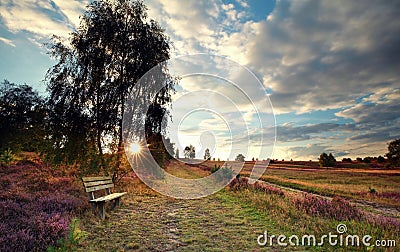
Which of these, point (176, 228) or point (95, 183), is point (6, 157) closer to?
point (95, 183)

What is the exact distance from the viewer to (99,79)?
45.9 ft

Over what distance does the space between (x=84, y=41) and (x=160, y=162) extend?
8.39 meters

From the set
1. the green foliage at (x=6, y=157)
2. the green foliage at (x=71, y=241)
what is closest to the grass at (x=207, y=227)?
the green foliage at (x=71, y=241)

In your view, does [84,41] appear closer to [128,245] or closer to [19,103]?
[19,103]

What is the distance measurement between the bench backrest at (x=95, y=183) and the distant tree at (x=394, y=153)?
1562 inches

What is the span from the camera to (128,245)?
548 cm

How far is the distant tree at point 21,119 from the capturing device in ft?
44.9

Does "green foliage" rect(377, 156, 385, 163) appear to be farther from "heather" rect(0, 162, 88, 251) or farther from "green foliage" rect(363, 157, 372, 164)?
"heather" rect(0, 162, 88, 251)

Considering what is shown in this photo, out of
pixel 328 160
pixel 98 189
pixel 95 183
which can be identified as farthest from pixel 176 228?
Answer: pixel 328 160

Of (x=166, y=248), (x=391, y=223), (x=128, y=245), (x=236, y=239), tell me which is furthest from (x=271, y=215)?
(x=128, y=245)

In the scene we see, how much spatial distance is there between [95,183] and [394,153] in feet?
138

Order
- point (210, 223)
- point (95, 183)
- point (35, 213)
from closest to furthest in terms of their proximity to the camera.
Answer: point (35, 213), point (210, 223), point (95, 183)

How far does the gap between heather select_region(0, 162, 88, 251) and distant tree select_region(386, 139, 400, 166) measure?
41.1 metres

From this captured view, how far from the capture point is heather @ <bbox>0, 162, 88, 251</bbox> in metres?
4.84
